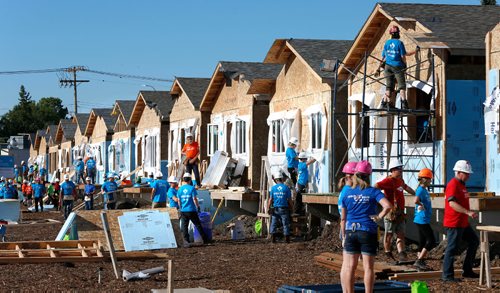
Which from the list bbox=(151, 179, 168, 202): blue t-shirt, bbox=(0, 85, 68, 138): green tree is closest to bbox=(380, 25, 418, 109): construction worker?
bbox=(151, 179, 168, 202): blue t-shirt

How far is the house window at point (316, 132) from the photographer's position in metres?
26.7

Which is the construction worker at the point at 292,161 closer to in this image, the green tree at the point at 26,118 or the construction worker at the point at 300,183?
the construction worker at the point at 300,183

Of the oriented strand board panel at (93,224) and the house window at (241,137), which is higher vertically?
the house window at (241,137)

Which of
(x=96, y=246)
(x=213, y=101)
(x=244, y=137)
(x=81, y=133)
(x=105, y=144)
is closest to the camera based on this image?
(x=96, y=246)

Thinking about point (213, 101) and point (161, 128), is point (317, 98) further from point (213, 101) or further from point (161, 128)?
point (161, 128)

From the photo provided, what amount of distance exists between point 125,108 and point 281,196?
1213 inches

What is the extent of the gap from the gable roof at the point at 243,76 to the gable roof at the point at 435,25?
20.5 feet

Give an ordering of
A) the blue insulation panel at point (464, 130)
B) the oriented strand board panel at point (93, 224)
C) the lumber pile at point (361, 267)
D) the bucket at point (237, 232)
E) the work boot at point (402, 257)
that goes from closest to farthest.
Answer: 1. the lumber pile at point (361, 267)
2. the work boot at point (402, 257)
3. the blue insulation panel at point (464, 130)
4. the oriented strand board panel at point (93, 224)
5. the bucket at point (237, 232)

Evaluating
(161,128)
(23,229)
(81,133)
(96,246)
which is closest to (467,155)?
(96,246)

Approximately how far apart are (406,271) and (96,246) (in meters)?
7.29

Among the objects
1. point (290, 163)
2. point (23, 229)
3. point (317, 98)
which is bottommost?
point (23, 229)

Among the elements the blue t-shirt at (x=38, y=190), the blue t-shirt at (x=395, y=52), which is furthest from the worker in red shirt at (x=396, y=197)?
the blue t-shirt at (x=38, y=190)

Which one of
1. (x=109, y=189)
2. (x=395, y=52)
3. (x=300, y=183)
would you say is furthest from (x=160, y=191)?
(x=395, y=52)

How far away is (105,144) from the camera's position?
56.7 meters
